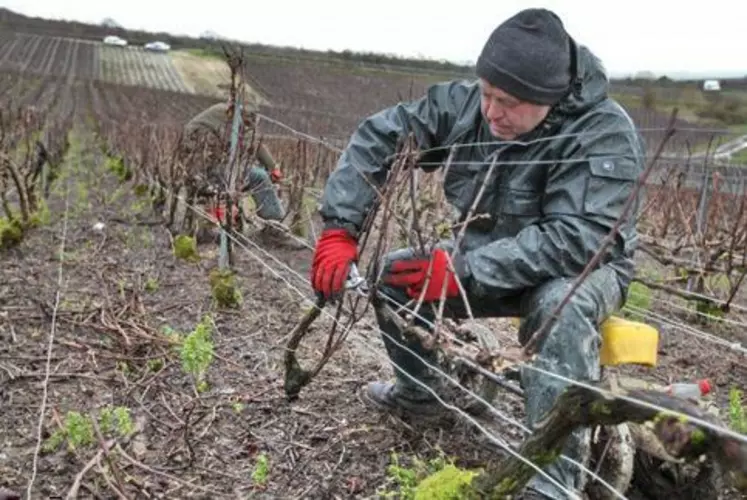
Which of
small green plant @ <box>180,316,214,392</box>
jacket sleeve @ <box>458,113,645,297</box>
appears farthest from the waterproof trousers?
jacket sleeve @ <box>458,113,645,297</box>

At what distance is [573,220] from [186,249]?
15.4 ft

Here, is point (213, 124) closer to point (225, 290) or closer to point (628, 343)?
point (225, 290)

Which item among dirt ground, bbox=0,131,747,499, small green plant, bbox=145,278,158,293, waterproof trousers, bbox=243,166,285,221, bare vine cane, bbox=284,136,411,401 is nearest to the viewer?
bare vine cane, bbox=284,136,411,401

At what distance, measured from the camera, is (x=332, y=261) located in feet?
10.1

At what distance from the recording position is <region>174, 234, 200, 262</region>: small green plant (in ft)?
22.7

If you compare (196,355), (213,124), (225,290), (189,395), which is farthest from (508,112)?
(213,124)

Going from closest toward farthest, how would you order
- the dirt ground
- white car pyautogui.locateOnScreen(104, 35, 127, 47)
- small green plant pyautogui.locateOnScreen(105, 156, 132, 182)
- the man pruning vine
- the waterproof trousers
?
the man pruning vine
the dirt ground
the waterproof trousers
small green plant pyautogui.locateOnScreen(105, 156, 132, 182)
white car pyautogui.locateOnScreen(104, 35, 127, 47)

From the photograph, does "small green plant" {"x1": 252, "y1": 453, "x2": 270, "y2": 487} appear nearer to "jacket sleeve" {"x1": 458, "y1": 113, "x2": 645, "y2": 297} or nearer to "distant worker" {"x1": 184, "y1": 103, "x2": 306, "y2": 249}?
"jacket sleeve" {"x1": 458, "y1": 113, "x2": 645, "y2": 297}

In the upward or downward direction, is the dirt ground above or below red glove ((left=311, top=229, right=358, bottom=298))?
below

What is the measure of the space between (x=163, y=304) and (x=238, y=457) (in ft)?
7.80

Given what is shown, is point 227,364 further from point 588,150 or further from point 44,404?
point 588,150

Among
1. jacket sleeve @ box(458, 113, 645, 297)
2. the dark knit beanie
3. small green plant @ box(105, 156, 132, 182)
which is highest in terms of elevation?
the dark knit beanie

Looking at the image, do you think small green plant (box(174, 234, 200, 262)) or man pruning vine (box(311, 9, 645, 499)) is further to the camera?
small green plant (box(174, 234, 200, 262))

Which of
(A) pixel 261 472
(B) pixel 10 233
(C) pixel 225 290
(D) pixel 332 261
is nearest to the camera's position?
(A) pixel 261 472
